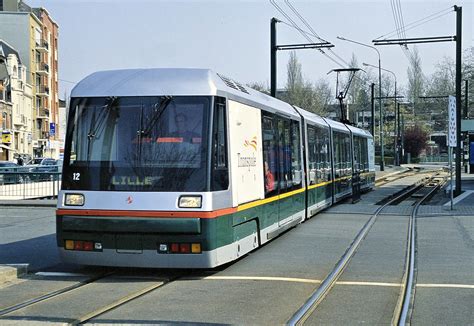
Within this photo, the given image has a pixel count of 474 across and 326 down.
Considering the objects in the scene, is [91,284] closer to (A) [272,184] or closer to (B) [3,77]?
(A) [272,184]

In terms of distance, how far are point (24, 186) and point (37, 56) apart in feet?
195

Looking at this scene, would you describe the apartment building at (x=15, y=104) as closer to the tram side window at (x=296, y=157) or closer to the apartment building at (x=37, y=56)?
the apartment building at (x=37, y=56)

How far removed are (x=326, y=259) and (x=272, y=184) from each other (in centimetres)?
188

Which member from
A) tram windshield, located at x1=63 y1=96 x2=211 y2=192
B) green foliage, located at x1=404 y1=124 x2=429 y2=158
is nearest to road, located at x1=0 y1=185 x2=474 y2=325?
tram windshield, located at x1=63 y1=96 x2=211 y2=192

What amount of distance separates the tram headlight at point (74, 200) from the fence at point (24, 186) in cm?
1850

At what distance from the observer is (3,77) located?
63.5 meters

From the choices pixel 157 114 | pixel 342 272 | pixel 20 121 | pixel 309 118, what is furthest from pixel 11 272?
pixel 20 121

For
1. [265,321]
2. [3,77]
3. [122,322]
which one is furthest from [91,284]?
[3,77]

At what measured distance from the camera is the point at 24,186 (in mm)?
27609

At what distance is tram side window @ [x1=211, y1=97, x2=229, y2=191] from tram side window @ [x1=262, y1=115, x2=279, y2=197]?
7.20 feet

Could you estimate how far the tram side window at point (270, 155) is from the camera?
38.9ft

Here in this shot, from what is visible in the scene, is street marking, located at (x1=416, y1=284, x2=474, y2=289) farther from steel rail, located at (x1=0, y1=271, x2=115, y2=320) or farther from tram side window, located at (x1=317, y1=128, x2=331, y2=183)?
tram side window, located at (x1=317, y1=128, x2=331, y2=183)

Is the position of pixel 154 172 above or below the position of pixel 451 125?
below

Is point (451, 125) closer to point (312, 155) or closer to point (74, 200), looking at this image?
point (312, 155)
